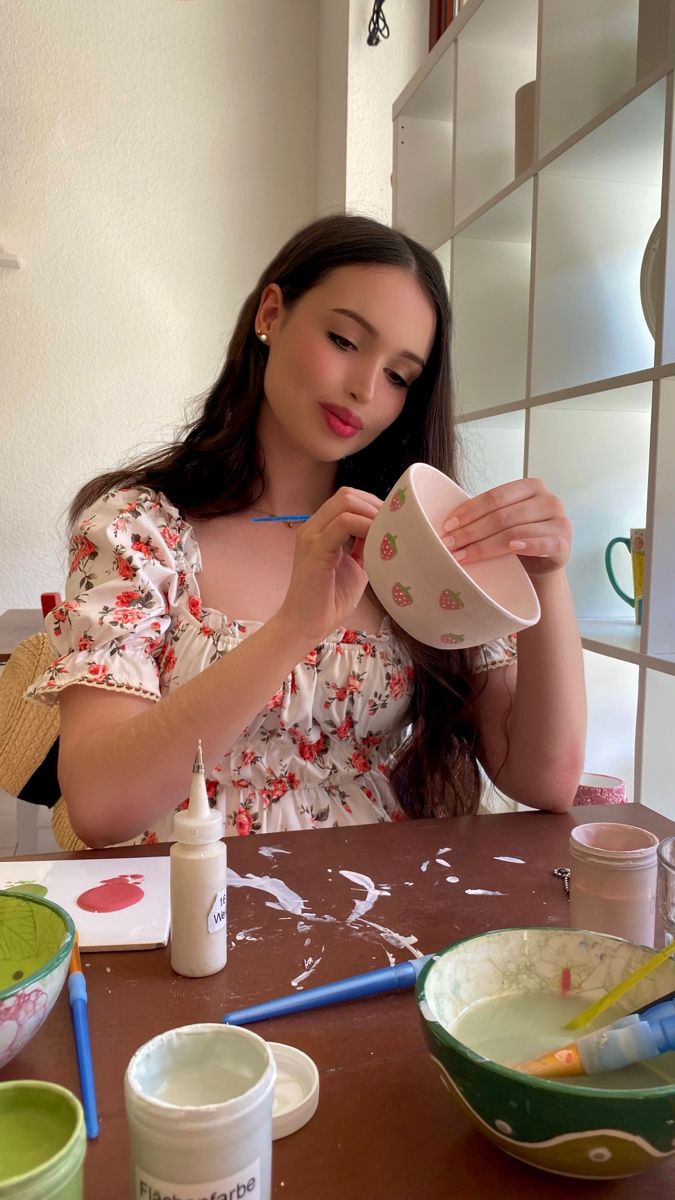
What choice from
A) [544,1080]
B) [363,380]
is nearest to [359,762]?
[363,380]

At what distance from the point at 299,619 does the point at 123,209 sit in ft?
9.15

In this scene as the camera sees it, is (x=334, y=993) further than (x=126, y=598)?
No

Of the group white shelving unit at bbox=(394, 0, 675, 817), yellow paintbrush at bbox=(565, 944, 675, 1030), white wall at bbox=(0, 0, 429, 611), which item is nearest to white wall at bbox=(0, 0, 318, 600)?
white wall at bbox=(0, 0, 429, 611)

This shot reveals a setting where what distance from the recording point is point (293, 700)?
1104 mm

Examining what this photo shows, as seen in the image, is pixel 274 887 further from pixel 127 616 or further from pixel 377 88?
pixel 377 88

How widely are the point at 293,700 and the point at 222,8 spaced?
304cm

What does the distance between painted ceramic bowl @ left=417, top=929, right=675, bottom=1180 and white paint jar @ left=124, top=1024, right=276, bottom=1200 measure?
10 cm

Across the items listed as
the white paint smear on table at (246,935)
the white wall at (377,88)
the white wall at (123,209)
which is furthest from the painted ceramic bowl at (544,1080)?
the white wall at (123,209)

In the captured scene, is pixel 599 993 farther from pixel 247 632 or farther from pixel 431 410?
pixel 431 410

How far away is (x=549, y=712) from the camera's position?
41.9 inches

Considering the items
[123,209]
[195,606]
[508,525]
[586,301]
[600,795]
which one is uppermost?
[123,209]

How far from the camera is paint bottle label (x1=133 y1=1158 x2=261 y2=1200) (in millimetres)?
328

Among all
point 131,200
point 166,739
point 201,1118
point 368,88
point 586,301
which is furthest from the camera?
point 131,200

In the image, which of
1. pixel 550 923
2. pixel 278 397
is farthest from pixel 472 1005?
pixel 278 397
